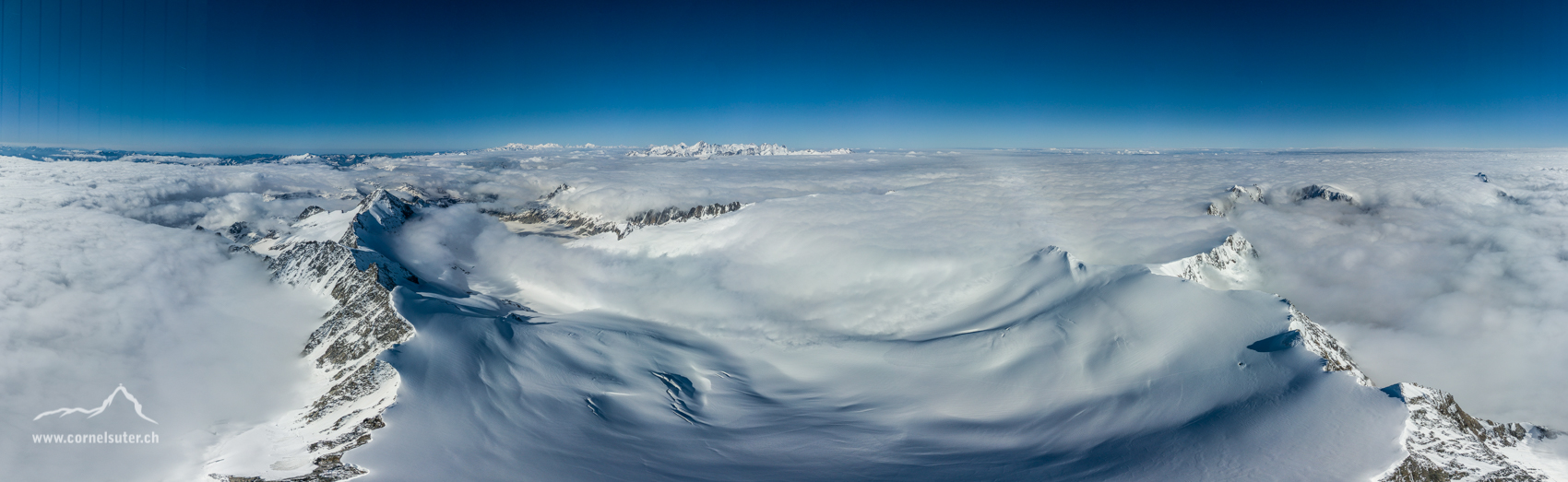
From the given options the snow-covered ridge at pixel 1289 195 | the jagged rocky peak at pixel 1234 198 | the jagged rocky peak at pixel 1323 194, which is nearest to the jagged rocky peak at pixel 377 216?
the jagged rocky peak at pixel 1234 198

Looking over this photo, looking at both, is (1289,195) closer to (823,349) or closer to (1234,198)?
(1234,198)

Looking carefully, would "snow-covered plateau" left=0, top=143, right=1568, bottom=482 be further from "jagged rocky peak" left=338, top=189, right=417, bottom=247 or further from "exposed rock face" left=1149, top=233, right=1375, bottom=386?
"jagged rocky peak" left=338, top=189, right=417, bottom=247

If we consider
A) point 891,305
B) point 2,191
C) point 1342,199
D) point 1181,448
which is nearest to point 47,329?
point 2,191

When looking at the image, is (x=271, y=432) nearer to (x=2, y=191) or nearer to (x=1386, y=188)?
(x=2, y=191)

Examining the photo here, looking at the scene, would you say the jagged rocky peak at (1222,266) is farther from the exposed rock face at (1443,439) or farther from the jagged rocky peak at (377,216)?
the jagged rocky peak at (377,216)

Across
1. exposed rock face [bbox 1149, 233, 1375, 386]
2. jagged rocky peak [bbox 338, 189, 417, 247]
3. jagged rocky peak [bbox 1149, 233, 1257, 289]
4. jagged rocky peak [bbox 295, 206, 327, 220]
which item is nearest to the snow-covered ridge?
jagged rocky peak [bbox 1149, 233, 1257, 289]
